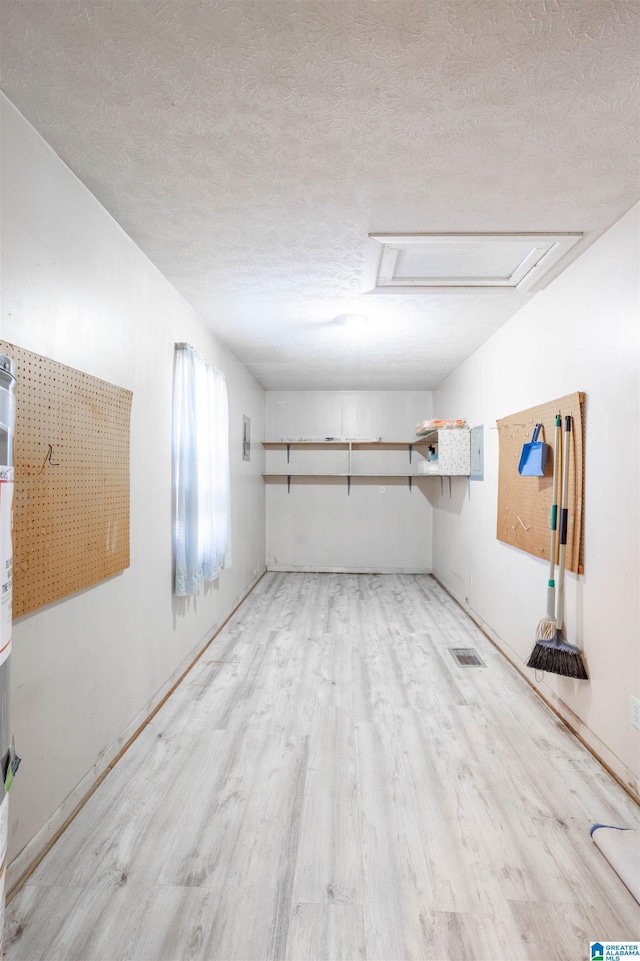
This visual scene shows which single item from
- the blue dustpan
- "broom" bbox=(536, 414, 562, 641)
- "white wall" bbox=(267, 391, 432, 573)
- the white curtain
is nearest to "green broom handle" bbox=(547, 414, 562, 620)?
"broom" bbox=(536, 414, 562, 641)

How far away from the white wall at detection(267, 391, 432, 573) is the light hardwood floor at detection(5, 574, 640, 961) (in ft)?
11.1

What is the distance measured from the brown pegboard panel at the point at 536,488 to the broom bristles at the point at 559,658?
1.28ft

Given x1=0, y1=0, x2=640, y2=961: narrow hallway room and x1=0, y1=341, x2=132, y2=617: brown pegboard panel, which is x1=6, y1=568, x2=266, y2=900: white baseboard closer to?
x1=0, y1=0, x2=640, y2=961: narrow hallway room

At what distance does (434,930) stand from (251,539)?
4.25 m

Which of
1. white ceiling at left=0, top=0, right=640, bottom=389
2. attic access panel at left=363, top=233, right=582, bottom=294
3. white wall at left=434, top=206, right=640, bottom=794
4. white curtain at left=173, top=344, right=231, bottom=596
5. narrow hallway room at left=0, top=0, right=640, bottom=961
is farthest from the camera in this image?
white curtain at left=173, top=344, right=231, bottom=596

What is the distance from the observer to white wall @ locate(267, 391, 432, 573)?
249 inches

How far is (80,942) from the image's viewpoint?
1293 mm

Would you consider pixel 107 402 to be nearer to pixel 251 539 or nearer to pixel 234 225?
pixel 234 225

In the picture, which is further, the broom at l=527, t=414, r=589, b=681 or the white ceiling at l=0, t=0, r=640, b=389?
the broom at l=527, t=414, r=589, b=681

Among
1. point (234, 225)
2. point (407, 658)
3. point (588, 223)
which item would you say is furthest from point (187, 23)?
point (407, 658)

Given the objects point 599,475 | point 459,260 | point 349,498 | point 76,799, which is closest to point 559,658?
point 599,475

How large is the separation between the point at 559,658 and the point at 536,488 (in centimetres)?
100

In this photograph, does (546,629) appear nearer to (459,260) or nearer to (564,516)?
(564,516)

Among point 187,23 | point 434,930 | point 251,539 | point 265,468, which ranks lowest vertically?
point 434,930
